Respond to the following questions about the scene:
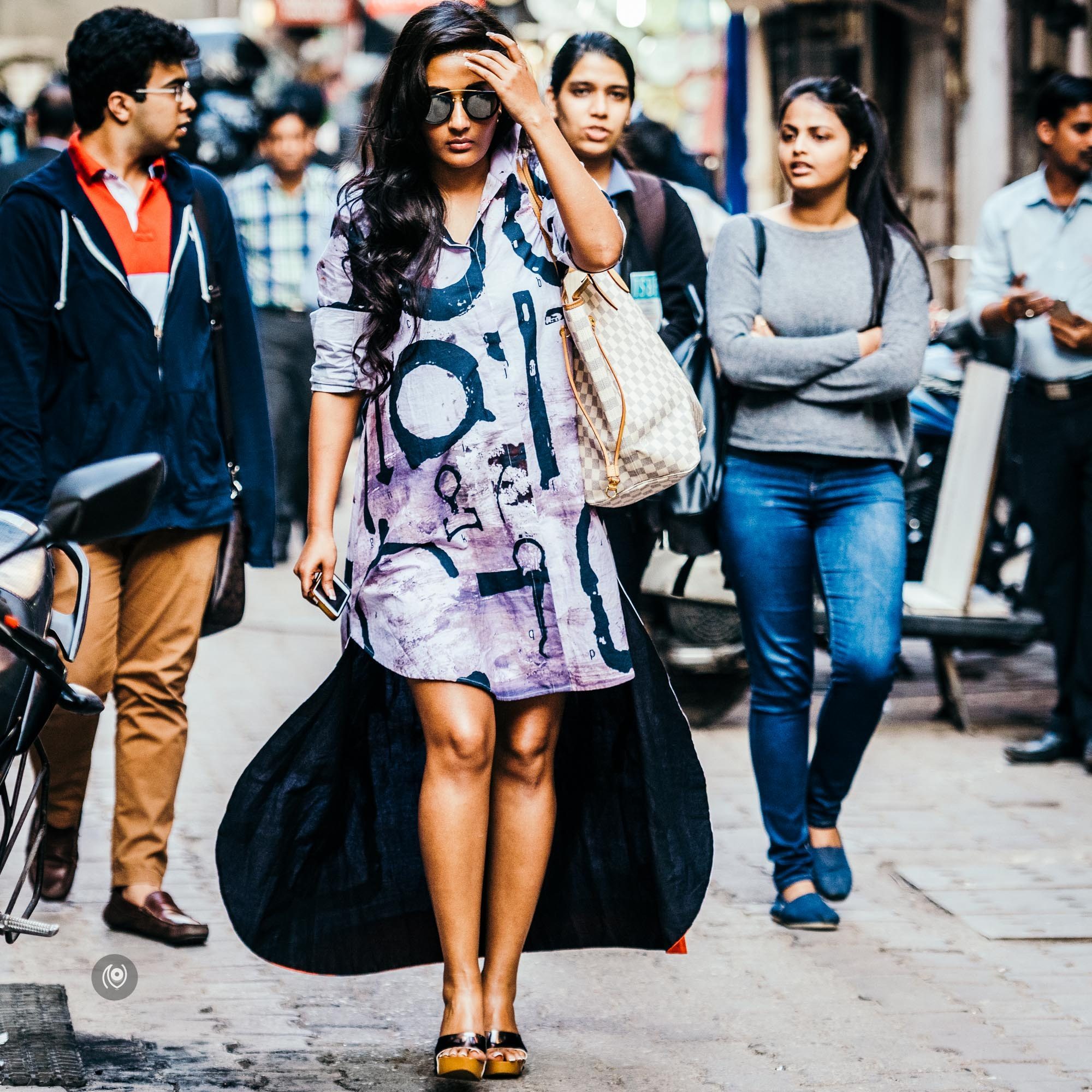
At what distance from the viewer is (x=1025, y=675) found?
328 inches

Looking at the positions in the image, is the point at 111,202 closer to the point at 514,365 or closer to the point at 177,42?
the point at 177,42

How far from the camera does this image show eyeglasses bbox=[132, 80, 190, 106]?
15.3ft

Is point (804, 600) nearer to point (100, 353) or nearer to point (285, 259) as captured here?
point (100, 353)

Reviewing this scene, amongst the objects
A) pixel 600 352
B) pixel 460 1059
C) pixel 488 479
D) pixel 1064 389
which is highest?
pixel 600 352

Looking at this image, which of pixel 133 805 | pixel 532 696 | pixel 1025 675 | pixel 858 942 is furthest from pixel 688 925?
pixel 1025 675

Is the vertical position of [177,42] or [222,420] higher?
[177,42]

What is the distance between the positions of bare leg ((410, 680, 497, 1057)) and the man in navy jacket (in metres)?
1.13

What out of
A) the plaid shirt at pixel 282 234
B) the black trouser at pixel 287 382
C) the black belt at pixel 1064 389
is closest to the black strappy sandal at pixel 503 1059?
the black belt at pixel 1064 389

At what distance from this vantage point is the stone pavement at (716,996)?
151 inches

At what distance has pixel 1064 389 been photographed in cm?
660

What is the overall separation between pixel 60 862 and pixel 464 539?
183 cm

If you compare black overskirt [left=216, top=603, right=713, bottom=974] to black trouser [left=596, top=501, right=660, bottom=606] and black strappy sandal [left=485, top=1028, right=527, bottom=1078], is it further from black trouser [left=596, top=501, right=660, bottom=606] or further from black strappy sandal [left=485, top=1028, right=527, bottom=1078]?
black trouser [left=596, top=501, right=660, bottom=606]

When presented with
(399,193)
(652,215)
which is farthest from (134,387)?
(652,215)

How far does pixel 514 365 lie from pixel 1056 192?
3.71 m
